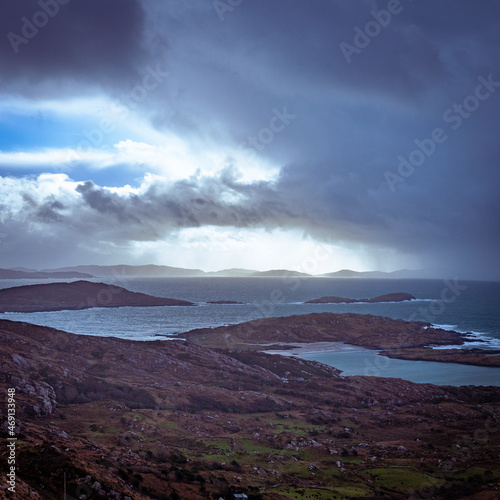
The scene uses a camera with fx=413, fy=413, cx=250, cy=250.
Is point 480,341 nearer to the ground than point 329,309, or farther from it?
nearer to the ground

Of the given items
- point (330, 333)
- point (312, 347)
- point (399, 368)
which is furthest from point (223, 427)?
point (330, 333)

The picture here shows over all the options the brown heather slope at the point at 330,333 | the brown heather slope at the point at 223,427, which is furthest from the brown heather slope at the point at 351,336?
the brown heather slope at the point at 223,427

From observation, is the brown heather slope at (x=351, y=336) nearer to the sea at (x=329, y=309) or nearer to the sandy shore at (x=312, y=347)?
the sandy shore at (x=312, y=347)

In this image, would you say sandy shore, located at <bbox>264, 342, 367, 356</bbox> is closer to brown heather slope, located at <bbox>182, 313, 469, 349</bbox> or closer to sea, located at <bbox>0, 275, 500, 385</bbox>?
sea, located at <bbox>0, 275, 500, 385</bbox>

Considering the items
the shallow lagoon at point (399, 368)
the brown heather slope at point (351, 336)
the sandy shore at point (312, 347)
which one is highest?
the brown heather slope at point (351, 336)

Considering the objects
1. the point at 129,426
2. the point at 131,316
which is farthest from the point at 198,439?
the point at 131,316

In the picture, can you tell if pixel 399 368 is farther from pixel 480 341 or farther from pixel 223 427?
pixel 223 427
